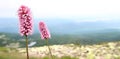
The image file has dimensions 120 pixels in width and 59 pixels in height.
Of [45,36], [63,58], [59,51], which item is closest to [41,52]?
[59,51]

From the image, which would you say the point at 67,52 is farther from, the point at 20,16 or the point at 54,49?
the point at 20,16

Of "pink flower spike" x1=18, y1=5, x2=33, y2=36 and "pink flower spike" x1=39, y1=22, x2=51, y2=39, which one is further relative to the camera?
"pink flower spike" x1=39, y1=22, x2=51, y2=39

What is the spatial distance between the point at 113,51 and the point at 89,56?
1612 cm

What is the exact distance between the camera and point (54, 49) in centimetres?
3447

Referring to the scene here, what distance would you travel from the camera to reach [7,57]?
78.8 feet

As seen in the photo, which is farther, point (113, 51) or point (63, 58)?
point (113, 51)

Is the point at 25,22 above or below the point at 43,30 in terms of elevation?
above

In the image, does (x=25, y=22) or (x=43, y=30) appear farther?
(x=43, y=30)

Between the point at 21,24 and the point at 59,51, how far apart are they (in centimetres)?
1911

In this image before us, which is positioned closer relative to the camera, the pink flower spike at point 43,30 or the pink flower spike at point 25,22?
the pink flower spike at point 25,22

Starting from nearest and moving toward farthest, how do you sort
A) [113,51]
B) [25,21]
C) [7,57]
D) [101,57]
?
[25,21] < [7,57] < [101,57] < [113,51]

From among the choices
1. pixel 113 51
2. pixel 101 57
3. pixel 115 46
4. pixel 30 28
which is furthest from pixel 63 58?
pixel 30 28

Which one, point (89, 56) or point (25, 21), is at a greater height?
point (25, 21)

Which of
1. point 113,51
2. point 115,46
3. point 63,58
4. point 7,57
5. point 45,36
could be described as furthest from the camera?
point 115,46
